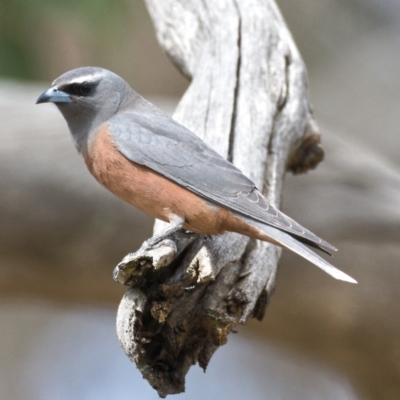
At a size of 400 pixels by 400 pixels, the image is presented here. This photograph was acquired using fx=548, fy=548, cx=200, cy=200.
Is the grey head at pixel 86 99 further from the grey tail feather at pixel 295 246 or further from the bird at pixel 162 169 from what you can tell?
the grey tail feather at pixel 295 246

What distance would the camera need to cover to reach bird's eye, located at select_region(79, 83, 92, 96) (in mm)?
3633

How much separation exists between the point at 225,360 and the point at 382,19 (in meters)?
7.67

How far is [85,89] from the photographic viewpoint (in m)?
3.66

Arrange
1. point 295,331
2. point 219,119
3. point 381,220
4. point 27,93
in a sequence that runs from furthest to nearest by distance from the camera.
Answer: point 27,93 < point 295,331 < point 381,220 < point 219,119

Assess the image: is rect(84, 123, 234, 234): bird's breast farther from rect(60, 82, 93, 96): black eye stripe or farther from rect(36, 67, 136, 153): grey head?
rect(60, 82, 93, 96): black eye stripe

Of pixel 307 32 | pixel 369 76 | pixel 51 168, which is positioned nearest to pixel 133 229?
pixel 51 168

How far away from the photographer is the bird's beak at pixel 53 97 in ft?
11.4

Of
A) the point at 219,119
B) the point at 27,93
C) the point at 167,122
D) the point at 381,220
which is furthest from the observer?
the point at 27,93

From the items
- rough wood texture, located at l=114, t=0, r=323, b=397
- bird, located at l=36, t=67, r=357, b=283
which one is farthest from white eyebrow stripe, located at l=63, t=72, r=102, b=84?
rough wood texture, located at l=114, t=0, r=323, b=397

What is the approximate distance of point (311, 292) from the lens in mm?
5203

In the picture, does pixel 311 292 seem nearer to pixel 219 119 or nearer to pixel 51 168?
pixel 219 119

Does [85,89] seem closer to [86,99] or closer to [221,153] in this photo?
[86,99]

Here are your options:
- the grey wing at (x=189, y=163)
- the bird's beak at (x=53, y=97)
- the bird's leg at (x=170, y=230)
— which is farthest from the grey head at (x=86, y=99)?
the bird's leg at (x=170, y=230)

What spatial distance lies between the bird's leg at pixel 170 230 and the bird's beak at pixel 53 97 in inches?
41.9
